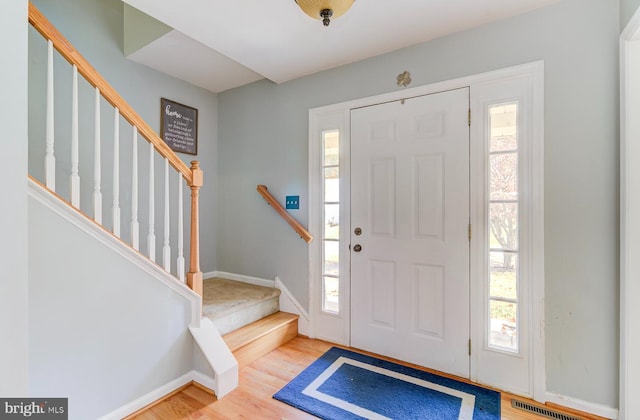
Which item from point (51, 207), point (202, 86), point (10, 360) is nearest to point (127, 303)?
point (51, 207)

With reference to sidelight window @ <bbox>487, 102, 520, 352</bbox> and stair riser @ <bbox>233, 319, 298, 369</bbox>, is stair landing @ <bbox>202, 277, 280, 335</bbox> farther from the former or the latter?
sidelight window @ <bbox>487, 102, 520, 352</bbox>

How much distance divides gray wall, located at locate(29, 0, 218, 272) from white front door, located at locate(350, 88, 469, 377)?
189cm

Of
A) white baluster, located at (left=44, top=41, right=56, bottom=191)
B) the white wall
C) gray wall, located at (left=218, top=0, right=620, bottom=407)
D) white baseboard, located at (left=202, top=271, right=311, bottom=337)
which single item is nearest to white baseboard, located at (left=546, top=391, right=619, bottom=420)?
gray wall, located at (left=218, top=0, right=620, bottom=407)

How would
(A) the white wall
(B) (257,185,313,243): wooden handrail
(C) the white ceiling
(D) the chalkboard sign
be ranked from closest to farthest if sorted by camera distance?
(A) the white wall < (C) the white ceiling < (B) (257,185,313,243): wooden handrail < (D) the chalkboard sign

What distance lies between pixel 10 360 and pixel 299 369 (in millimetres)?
1827

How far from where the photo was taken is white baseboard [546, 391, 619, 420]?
164cm

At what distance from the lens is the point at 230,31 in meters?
1.99

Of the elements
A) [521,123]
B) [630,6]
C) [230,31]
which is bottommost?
[521,123]

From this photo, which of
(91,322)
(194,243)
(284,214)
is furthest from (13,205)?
(284,214)

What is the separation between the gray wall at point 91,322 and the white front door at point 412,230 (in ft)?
4.80

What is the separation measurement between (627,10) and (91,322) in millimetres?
3245

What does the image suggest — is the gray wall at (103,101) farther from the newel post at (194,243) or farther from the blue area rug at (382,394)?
the blue area rug at (382,394)

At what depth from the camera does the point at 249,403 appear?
179cm

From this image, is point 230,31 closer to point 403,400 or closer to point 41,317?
point 41,317
